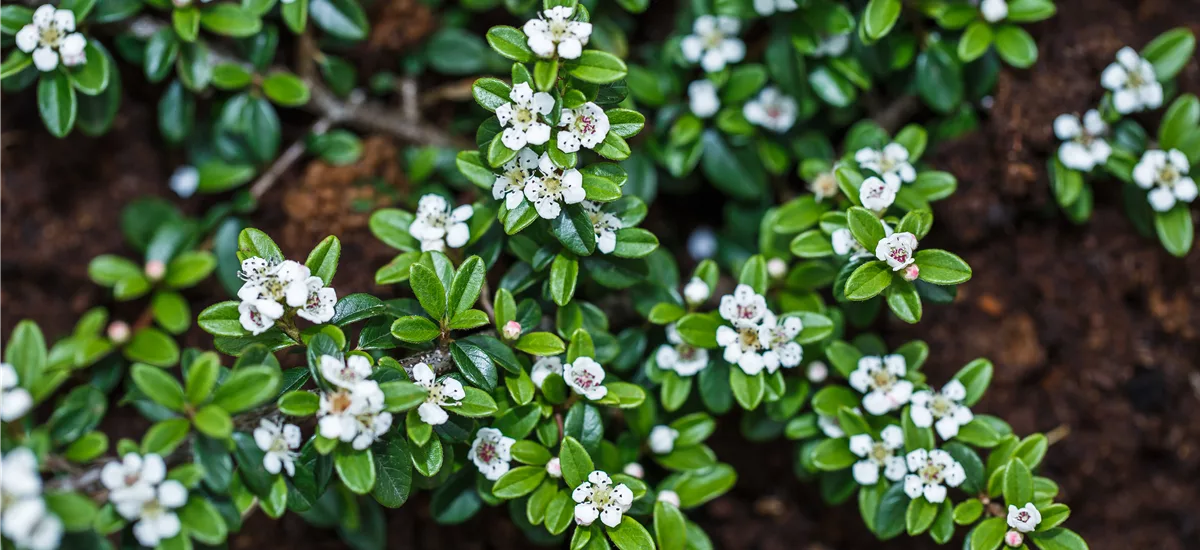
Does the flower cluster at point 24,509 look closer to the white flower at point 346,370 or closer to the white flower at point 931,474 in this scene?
the white flower at point 346,370

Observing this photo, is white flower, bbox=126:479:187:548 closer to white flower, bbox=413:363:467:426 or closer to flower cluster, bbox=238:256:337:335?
flower cluster, bbox=238:256:337:335

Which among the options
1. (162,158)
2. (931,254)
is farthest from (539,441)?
(162,158)

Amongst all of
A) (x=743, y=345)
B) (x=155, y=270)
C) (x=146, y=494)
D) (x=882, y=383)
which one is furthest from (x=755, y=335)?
(x=155, y=270)

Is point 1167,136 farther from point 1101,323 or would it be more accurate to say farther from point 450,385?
point 450,385

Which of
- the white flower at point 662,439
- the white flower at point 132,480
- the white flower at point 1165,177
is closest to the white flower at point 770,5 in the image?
the white flower at point 1165,177

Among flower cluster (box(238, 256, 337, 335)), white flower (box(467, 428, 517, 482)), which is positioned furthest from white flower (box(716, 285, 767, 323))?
flower cluster (box(238, 256, 337, 335))
